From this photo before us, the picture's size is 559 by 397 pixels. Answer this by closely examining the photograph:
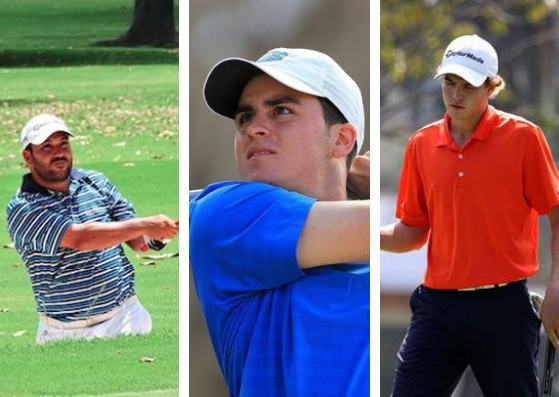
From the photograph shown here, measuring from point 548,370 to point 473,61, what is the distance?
1064 mm

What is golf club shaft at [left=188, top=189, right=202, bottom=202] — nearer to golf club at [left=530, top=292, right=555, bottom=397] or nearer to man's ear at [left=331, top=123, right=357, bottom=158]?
man's ear at [left=331, top=123, right=357, bottom=158]

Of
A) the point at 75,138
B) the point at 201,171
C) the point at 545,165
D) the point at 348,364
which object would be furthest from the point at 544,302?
the point at 75,138

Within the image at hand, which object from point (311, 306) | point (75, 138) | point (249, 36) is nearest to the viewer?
point (311, 306)

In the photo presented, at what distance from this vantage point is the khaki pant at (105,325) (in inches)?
151

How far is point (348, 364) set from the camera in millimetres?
3455

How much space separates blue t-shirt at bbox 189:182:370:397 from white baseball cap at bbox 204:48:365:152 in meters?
0.30

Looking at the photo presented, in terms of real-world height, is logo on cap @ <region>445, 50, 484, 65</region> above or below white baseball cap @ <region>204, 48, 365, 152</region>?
above

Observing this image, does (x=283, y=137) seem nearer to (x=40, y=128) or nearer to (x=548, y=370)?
(x=40, y=128)

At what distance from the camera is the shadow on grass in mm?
3908

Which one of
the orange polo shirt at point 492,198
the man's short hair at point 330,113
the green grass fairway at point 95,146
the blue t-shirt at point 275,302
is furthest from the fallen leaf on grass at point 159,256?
the orange polo shirt at point 492,198

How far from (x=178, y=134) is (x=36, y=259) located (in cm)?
68

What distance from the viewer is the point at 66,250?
12.4 feet

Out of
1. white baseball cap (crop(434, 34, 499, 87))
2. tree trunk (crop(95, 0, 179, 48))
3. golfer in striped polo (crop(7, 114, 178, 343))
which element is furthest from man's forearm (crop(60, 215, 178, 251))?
white baseball cap (crop(434, 34, 499, 87))

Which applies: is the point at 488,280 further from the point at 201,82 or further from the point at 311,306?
the point at 201,82
